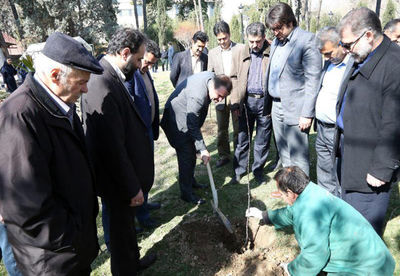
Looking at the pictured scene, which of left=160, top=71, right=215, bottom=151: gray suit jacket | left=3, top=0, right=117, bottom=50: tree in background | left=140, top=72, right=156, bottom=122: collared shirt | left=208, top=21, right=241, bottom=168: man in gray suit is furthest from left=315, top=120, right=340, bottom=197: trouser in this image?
left=3, top=0, right=117, bottom=50: tree in background

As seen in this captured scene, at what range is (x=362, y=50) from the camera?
2.08 metres

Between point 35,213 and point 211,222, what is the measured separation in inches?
93.1

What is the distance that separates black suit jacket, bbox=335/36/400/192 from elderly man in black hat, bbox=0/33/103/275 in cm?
187

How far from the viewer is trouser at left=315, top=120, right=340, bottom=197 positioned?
3098mm

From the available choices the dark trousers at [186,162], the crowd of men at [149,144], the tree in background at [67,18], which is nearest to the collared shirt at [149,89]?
the crowd of men at [149,144]

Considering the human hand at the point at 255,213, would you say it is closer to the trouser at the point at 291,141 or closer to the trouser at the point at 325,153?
the trouser at the point at 325,153

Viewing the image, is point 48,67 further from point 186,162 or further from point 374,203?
point 374,203

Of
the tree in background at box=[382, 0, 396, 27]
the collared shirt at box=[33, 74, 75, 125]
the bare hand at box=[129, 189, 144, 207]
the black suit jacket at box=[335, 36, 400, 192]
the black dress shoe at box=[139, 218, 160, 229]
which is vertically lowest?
the black dress shoe at box=[139, 218, 160, 229]

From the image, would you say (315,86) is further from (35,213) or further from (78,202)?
(35,213)

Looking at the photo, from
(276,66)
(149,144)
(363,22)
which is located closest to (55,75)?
(149,144)

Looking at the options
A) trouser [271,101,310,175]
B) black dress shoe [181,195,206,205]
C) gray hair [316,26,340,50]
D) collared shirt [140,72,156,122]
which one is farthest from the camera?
black dress shoe [181,195,206,205]

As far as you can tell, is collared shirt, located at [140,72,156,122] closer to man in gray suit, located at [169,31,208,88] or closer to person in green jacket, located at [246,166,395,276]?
man in gray suit, located at [169,31,208,88]

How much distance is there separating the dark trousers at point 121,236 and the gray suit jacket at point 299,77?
2170mm

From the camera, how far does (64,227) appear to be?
1514 mm
